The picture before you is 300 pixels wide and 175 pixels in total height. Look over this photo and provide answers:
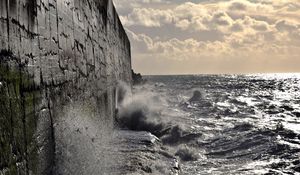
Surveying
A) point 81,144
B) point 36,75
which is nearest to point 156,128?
point 81,144

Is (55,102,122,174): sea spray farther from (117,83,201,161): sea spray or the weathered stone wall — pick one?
(117,83,201,161): sea spray

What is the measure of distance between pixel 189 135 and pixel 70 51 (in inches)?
374

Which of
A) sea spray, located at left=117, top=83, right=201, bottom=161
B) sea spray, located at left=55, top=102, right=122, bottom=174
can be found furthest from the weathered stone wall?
sea spray, located at left=117, top=83, right=201, bottom=161

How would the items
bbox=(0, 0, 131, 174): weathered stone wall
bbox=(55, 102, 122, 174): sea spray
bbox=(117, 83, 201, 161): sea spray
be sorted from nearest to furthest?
bbox=(0, 0, 131, 174): weathered stone wall → bbox=(55, 102, 122, 174): sea spray → bbox=(117, 83, 201, 161): sea spray

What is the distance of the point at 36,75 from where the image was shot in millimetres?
3268

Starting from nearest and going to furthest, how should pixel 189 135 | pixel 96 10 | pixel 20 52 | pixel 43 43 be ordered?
pixel 20 52, pixel 43 43, pixel 96 10, pixel 189 135

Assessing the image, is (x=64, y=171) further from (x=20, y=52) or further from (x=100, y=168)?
(x=20, y=52)

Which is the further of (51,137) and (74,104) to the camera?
(74,104)

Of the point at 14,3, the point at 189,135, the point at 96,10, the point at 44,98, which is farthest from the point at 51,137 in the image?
the point at 189,135

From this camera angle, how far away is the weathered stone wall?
2600mm

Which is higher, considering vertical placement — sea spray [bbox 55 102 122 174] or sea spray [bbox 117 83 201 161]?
sea spray [bbox 55 102 122 174]

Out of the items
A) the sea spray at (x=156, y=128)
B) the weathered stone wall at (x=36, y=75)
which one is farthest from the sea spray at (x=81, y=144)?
the sea spray at (x=156, y=128)

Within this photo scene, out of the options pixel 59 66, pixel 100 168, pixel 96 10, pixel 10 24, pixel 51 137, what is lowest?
pixel 100 168

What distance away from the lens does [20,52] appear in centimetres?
284
